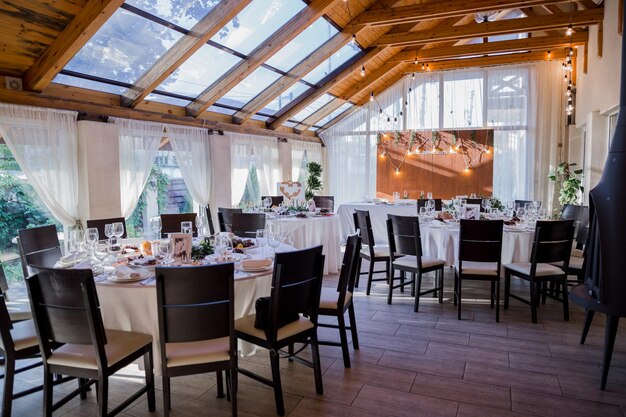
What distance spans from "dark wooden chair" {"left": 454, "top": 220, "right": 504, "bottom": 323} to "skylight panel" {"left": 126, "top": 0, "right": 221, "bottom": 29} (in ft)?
13.0

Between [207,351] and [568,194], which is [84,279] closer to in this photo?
[207,351]

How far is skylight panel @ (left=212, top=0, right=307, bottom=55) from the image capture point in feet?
18.7

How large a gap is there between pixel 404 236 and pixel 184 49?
12.1 feet

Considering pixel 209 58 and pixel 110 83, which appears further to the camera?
pixel 209 58

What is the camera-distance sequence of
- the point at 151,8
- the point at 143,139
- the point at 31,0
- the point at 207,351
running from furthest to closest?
the point at 143,139
the point at 151,8
the point at 31,0
the point at 207,351

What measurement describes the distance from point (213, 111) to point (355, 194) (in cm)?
522

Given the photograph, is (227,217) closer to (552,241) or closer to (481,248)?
(481,248)

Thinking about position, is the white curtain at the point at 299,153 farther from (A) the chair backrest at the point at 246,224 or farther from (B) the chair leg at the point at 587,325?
(B) the chair leg at the point at 587,325

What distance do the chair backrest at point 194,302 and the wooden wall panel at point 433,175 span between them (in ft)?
30.5

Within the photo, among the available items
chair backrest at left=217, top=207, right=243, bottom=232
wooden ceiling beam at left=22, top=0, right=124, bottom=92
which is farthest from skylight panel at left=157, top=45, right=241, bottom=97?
chair backrest at left=217, top=207, right=243, bottom=232

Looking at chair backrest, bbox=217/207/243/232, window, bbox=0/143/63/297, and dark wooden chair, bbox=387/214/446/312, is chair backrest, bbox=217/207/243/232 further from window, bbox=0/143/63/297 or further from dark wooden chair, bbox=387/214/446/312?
dark wooden chair, bbox=387/214/446/312

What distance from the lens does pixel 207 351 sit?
2416 mm

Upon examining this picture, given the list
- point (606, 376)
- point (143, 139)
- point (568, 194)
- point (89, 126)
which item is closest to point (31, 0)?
point (89, 126)

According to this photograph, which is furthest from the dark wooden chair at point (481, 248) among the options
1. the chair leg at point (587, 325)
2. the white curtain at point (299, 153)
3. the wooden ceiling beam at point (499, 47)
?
the white curtain at point (299, 153)
